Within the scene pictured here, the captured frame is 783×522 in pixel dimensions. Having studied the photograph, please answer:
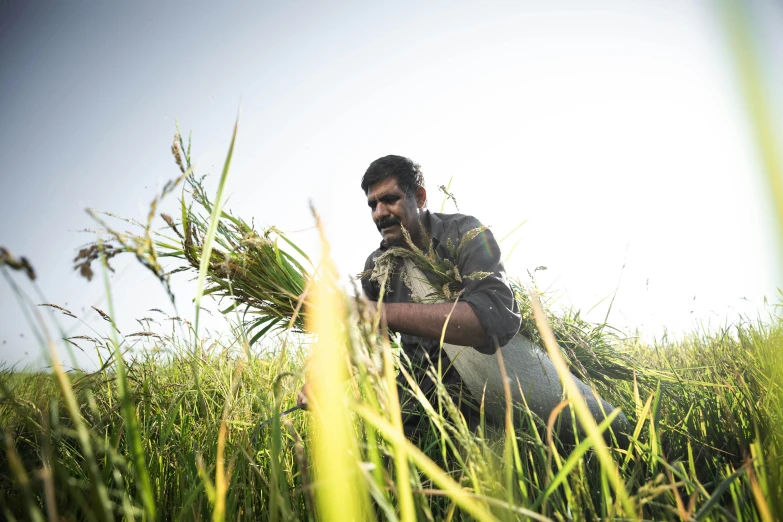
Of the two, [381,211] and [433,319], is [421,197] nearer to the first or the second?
[381,211]

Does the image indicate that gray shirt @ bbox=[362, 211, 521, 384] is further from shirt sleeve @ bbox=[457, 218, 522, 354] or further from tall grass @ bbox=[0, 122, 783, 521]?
tall grass @ bbox=[0, 122, 783, 521]

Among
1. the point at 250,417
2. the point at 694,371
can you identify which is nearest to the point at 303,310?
the point at 250,417

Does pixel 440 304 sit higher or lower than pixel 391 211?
lower

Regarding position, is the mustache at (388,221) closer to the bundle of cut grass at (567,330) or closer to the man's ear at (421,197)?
the man's ear at (421,197)

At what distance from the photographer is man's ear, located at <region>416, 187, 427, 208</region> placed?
287 centimetres

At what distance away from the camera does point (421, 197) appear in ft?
9.53

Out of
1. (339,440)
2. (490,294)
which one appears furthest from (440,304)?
(339,440)

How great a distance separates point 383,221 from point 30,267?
2153 mm

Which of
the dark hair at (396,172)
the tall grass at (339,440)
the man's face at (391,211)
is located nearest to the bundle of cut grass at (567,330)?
the tall grass at (339,440)

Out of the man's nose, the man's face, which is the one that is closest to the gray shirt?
the man's face

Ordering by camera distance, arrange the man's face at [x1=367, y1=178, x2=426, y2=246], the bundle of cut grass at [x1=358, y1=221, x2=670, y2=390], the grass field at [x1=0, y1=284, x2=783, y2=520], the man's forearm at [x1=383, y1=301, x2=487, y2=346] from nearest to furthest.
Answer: the grass field at [x1=0, y1=284, x2=783, y2=520], the man's forearm at [x1=383, y1=301, x2=487, y2=346], the bundle of cut grass at [x1=358, y1=221, x2=670, y2=390], the man's face at [x1=367, y1=178, x2=426, y2=246]

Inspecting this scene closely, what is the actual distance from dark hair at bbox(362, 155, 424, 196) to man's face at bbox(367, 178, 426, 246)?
0.04m

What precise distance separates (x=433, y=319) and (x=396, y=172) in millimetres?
1359

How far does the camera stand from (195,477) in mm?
1179
